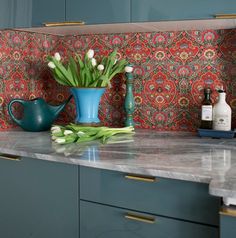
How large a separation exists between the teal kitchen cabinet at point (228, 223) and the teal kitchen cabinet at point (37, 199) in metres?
0.69

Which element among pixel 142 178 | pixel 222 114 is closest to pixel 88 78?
pixel 222 114

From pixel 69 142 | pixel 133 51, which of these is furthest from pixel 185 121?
pixel 69 142

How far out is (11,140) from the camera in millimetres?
2150

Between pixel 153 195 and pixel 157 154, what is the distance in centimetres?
27

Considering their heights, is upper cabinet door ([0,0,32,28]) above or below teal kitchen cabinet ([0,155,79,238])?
above

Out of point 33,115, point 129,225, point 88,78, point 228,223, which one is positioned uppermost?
point 88,78

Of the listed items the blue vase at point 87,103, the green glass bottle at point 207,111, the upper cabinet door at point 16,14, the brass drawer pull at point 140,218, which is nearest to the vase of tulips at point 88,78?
→ the blue vase at point 87,103

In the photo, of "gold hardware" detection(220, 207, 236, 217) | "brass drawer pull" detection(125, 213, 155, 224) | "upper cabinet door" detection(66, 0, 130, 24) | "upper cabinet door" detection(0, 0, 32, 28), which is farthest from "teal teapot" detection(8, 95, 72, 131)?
"gold hardware" detection(220, 207, 236, 217)

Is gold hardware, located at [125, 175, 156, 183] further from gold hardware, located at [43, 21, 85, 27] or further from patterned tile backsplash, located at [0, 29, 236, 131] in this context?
gold hardware, located at [43, 21, 85, 27]

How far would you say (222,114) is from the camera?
6.98 ft

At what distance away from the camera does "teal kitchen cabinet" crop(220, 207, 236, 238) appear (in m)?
1.24

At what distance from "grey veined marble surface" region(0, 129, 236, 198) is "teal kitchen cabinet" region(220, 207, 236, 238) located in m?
0.06

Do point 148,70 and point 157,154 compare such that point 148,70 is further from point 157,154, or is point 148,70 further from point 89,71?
point 157,154

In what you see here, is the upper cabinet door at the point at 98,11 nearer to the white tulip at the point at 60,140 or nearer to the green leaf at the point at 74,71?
the green leaf at the point at 74,71
